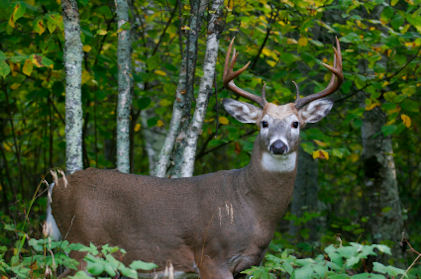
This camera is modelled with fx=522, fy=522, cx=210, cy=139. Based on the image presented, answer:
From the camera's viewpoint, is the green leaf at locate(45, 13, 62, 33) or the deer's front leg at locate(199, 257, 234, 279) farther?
the green leaf at locate(45, 13, 62, 33)

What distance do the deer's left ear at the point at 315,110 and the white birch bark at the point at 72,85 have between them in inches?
85.4

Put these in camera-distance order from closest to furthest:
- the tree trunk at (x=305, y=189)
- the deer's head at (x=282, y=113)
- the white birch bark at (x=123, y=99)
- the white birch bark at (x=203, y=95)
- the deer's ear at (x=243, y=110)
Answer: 1. the deer's head at (x=282, y=113)
2. the deer's ear at (x=243, y=110)
3. the white birch bark at (x=203, y=95)
4. the white birch bark at (x=123, y=99)
5. the tree trunk at (x=305, y=189)

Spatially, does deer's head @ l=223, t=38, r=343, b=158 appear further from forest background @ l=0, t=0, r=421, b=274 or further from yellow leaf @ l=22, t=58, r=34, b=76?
yellow leaf @ l=22, t=58, r=34, b=76

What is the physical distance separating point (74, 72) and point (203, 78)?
1306mm

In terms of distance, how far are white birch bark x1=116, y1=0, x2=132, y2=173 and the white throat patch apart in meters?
1.68

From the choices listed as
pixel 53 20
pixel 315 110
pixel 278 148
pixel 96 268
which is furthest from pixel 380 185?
pixel 96 268

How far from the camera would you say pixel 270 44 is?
7809 millimetres

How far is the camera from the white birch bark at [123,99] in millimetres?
5527

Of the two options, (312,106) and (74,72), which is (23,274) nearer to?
(74,72)

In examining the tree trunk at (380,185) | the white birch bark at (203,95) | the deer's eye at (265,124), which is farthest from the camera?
the tree trunk at (380,185)

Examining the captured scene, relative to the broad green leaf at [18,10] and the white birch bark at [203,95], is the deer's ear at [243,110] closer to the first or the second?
the white birch bark at [203,95]

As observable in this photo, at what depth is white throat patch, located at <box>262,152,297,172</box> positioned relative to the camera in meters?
4.54

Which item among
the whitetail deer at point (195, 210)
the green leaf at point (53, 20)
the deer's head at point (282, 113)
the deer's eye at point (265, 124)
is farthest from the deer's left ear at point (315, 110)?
the green leaf at point (53, 20)

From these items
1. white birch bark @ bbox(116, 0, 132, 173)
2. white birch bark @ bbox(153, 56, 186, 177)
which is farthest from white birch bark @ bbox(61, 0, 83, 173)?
white birch bark @ bbox(153, 56, 186, 177)
